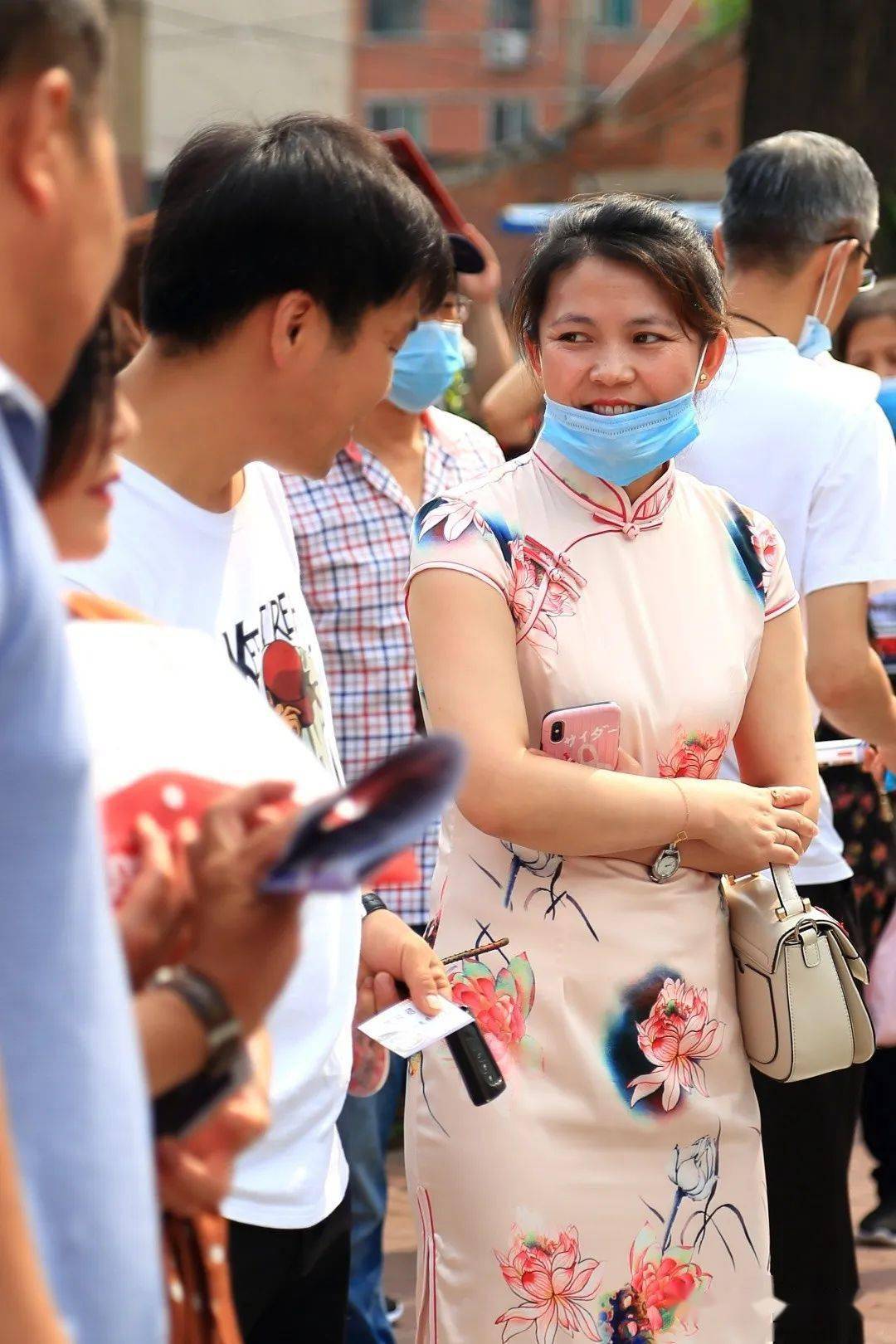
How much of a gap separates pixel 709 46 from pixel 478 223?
448 cm

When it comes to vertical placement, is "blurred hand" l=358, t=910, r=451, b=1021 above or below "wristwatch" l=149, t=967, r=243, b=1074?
below

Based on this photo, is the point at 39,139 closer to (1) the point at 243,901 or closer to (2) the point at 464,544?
(1) the point at 243,901

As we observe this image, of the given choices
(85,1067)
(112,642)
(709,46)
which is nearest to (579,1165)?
(112,642)

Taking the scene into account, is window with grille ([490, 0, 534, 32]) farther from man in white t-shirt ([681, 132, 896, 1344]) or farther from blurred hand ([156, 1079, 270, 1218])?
blurred hand ([156, 1079, 270, 1218])

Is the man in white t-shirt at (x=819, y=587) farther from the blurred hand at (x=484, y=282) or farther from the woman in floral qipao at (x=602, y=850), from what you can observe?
the blurred hand at (x=484, y=282)

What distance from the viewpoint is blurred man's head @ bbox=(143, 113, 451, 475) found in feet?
6.81

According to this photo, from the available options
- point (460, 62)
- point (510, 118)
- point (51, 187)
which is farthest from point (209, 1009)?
point (460, 62)

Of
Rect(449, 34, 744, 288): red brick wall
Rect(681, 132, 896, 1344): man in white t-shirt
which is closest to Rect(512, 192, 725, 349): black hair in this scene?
Rect(681, 132, 896, 1344): man in white t-shirt

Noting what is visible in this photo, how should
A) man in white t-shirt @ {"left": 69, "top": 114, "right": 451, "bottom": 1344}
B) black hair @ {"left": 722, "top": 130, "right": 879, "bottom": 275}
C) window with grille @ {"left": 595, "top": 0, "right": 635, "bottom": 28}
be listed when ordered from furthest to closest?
window with grille @ {"left": 595, "top": 0, "right": 635, "bottom": 28} → black hair @ {"left": 722, "top": 130, "right": 879, "bottom": 275} → man in white t-shirt @ {"left": 69, "top": 114, "right": 451, "bottom": 1344}

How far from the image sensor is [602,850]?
96.6 inches

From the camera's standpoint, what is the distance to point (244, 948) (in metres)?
1.24

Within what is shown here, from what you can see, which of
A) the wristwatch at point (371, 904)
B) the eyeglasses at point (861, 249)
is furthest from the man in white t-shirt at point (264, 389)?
the eyeglasses at point (861, 249)

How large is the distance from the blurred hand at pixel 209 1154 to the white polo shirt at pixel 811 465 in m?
2.07

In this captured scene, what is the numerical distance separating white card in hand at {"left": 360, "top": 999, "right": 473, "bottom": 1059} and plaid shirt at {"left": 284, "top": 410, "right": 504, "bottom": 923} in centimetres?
167
